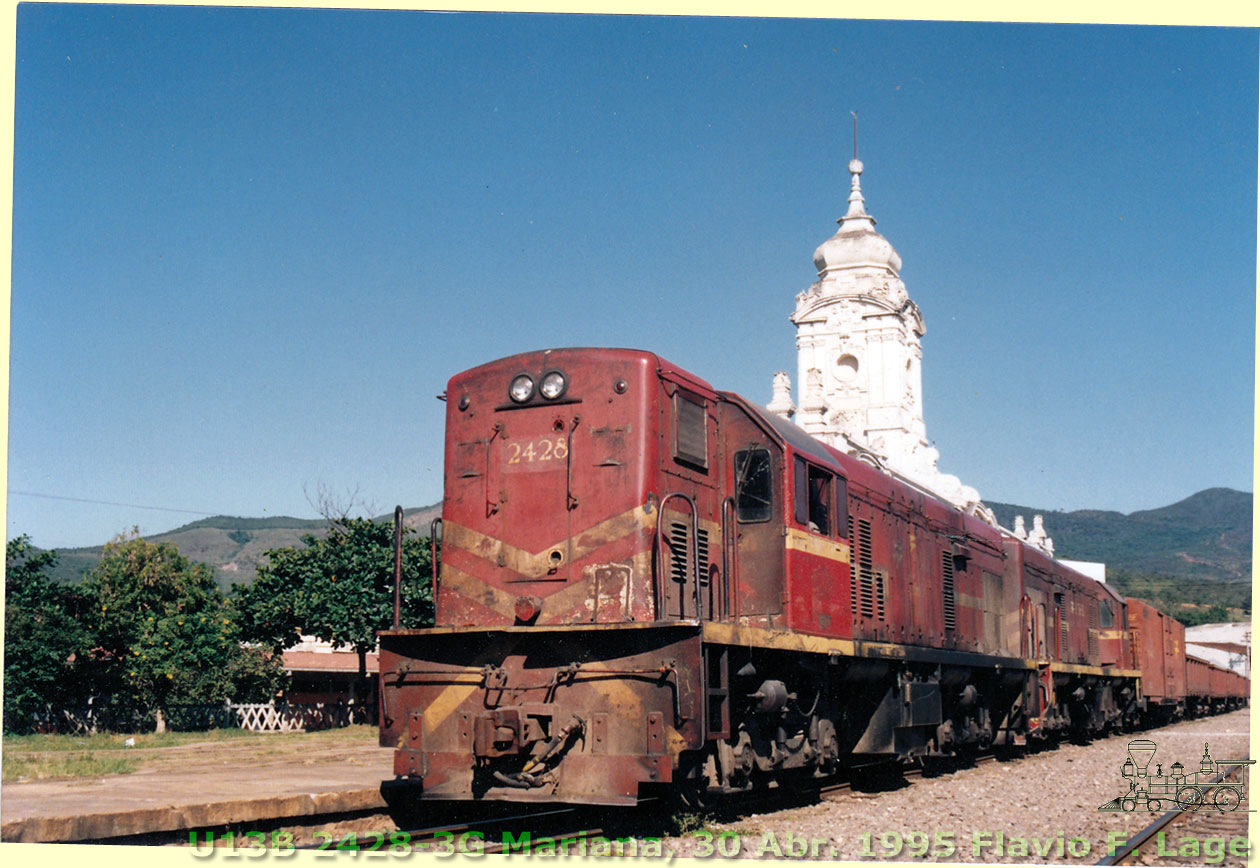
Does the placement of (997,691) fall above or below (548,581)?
below

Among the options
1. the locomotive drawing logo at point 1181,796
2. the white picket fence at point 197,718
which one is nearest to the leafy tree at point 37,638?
the white picket fence at point 197,718

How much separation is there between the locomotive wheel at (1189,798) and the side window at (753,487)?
5.00 meters

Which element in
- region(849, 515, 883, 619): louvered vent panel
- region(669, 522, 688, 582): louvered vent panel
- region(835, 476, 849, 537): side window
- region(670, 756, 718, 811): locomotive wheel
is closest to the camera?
region(670, 756, 718, 811): locomotive wheel

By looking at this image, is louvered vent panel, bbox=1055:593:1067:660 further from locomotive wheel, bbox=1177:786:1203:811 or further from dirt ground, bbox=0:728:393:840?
dirt ground, bbox=0:728:393:840

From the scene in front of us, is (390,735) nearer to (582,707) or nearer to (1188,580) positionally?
(582,707)

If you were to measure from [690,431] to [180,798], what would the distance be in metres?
5.39

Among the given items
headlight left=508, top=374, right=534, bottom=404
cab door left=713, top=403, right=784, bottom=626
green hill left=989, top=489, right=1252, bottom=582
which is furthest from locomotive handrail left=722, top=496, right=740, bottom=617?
green hill left=989, top=489, right=1252, bottom=582

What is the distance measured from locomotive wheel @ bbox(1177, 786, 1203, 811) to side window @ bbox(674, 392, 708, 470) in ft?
18.9

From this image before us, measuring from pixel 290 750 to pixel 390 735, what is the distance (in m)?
9.52

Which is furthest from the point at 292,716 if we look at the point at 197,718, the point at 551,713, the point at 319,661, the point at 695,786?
the point at 695,786

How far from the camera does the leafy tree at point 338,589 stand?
96.9ft

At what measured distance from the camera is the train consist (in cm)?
960

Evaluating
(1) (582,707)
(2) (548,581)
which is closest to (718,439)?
(2) (548,581)

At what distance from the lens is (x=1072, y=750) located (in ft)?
72.5
